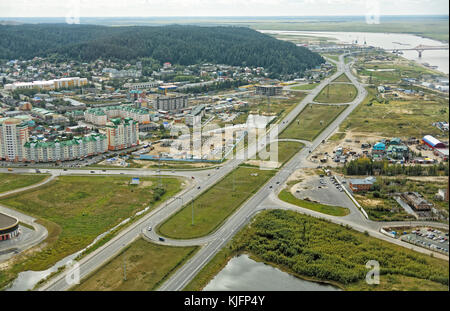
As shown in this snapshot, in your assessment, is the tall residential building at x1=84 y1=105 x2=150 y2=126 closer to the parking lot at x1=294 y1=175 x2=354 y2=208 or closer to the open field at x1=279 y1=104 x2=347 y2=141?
the open field at x1=279 y1=104 x2=347 y2=141

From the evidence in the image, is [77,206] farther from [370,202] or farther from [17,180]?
[370,202]

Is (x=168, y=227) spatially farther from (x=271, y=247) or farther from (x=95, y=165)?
(x=95, y=165)

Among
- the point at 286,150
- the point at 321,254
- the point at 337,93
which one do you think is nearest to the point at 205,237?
the point at 321,254

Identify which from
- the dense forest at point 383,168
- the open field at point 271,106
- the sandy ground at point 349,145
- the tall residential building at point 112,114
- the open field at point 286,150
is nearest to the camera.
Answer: the dense forest at point 383,168

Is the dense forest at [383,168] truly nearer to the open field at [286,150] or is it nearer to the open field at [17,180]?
the open field at [286,150]

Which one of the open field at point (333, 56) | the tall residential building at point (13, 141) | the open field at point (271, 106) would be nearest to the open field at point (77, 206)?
the tall residential building at point (13, 141)
